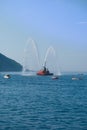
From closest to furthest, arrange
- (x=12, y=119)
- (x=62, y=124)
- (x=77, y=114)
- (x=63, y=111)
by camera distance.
Result: (x=62, y=124) < (x=12, y=119) < (x=77, y=114) < (x=63, y=111)

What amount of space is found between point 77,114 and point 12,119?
10.6m

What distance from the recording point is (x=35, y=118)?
47.4 metres

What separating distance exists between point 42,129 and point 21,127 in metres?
2.67

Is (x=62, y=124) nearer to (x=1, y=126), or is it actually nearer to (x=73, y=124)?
(x=73, y=124)

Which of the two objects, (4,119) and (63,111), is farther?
(63,111)

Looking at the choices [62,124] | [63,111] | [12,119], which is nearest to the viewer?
[62,124]

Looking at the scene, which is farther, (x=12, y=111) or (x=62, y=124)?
(x=12, y=111)

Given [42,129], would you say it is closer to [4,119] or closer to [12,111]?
[4,119]

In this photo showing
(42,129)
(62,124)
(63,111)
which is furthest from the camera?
(63,111)

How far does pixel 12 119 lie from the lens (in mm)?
46344

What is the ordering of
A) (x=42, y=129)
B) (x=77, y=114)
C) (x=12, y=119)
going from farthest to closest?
(x=77, y=114)
(x=12, y=119)
(x=42, y=129)

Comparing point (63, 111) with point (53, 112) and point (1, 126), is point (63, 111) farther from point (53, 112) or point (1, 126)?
point (1, 126)

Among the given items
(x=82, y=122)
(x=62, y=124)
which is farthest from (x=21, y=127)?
(x=82, y=122)

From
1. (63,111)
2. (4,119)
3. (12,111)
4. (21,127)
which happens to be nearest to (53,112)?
(63,111)
